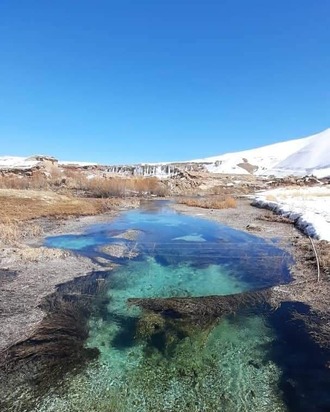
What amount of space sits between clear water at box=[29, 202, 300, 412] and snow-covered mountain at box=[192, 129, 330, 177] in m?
58.5

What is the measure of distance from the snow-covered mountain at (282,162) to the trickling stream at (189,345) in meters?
58.8

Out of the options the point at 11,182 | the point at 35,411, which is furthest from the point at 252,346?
the point at 11,182

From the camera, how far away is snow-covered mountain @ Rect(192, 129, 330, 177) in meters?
80.9

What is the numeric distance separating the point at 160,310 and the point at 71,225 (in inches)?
415

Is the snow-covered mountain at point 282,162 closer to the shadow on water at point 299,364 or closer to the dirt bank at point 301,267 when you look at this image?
the dirt bank at point 301,267

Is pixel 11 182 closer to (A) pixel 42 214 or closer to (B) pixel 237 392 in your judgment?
(A) pixel 42 214

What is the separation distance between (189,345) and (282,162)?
101 m

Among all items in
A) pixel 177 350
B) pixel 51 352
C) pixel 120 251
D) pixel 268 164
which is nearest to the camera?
pixel 51 352

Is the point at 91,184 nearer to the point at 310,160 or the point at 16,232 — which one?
the point at 16,232

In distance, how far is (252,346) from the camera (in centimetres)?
525

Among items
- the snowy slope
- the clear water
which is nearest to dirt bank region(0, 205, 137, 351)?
the clear water

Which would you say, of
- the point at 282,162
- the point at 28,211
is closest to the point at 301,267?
the point at 28,211

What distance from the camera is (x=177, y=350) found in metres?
5.07

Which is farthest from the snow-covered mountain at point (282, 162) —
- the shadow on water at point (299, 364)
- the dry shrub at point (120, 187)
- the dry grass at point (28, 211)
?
the shadow on water at point (299, 364)
